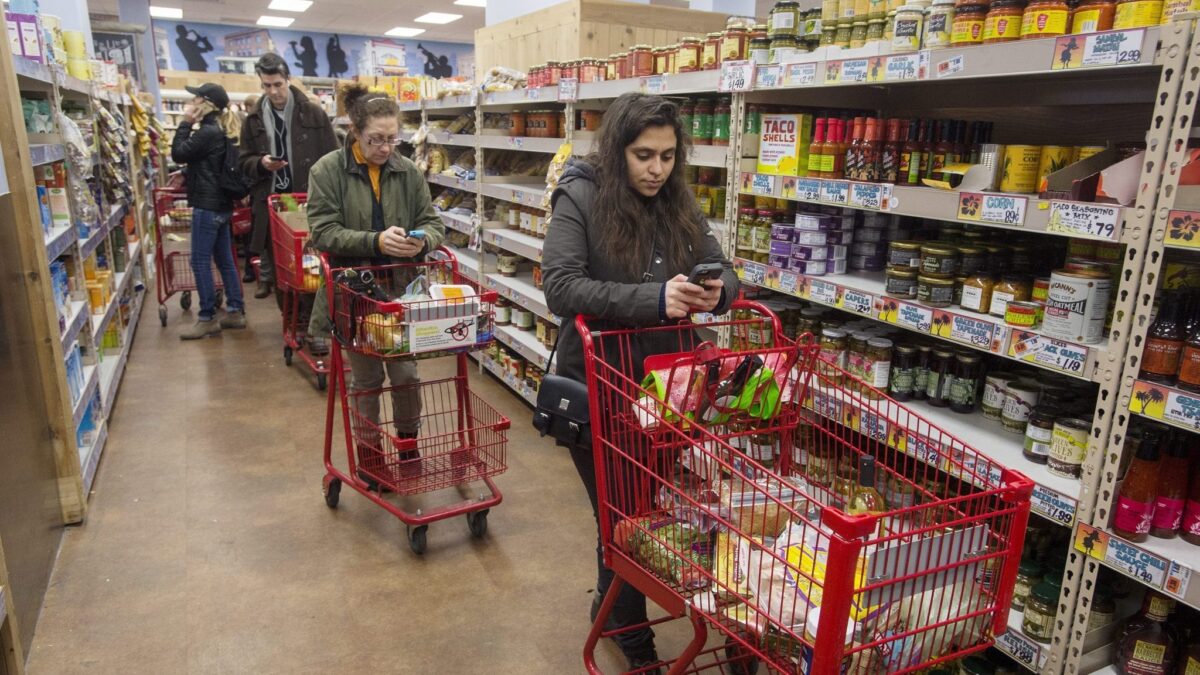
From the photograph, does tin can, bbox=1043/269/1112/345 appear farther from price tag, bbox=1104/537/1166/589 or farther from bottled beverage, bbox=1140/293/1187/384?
price tag, bbox=1104/537/1166/589

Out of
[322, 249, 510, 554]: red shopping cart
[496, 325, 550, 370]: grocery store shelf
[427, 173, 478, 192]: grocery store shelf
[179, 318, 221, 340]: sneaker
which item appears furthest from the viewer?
[179, 318, 221, 340]: sneaker

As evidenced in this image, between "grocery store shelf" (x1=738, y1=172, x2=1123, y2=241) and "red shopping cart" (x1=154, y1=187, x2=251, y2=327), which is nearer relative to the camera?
"grocery store shelf" (x1=738, y1=172, x2=1123, y2=241)

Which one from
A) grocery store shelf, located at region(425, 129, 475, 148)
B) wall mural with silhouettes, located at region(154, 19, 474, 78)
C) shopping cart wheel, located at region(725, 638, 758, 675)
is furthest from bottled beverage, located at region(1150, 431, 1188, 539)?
wall mural with silhouettes, located at region(154, 19, 474, 78)

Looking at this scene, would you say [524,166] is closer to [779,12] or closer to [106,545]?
[779,12]

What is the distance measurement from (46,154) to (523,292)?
2427 millimetres

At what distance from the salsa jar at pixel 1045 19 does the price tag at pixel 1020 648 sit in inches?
60.4

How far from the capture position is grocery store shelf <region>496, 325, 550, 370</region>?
450cm

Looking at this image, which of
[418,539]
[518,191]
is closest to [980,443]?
[418,539]

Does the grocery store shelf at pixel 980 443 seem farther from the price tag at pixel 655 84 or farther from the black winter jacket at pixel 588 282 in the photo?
the price tag at pixel 655 84

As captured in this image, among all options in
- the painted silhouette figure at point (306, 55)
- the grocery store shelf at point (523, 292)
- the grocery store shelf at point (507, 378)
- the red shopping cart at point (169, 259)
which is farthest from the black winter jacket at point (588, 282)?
the painted silhouette figure at point (306, 55)

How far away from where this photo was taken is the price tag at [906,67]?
2117 mm

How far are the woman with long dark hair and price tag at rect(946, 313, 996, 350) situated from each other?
0.63m

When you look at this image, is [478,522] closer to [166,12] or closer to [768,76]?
[768,76]

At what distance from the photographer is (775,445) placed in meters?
2.77
